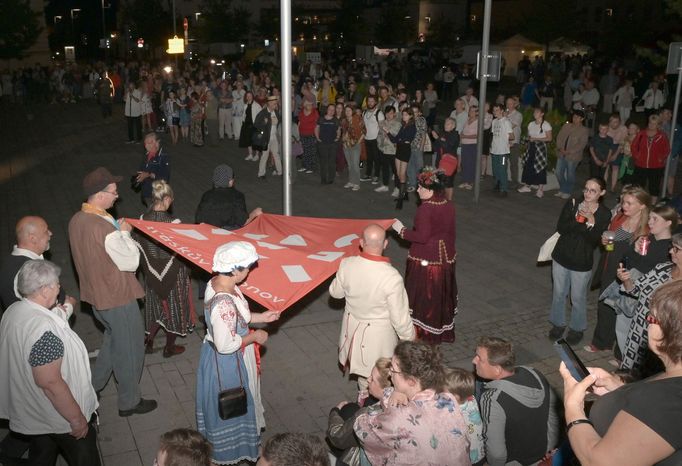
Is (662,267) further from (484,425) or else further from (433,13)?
(433,13)

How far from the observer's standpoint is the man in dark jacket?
14.5 feet

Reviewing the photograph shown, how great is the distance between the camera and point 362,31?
227ft

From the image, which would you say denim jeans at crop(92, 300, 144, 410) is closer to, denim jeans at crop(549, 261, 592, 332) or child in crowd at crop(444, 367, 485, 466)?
child in crowd at crop(444, 367, 485, 466)

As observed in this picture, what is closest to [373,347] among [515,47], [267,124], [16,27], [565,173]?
[565,173]

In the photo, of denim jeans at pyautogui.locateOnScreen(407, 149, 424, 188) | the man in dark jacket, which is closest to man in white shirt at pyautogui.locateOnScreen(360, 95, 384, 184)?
denim jeans at pyautogui.locateOnScreen(407, 149, 424, 188)

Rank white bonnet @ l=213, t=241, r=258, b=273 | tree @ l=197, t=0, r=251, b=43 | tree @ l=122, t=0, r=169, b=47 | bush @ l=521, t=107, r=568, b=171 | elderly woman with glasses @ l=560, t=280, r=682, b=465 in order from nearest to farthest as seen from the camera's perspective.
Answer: elderly woman with glasses @ l=560, t=280, r=682, b=465 < white bonnet @ l=213, t=241, r=258, b=273 < bush @ l=521, t=107, r=568, b=171 < tree @ l=122, t=0, r=169, b=47 < tree @ l=197, t=0, r=251, b=43

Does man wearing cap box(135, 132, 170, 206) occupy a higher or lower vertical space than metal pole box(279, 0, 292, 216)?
lower

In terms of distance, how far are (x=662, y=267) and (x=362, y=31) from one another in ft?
219

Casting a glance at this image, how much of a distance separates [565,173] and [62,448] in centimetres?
1273

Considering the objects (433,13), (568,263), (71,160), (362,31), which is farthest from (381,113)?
(433,13)

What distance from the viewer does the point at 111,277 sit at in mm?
5891

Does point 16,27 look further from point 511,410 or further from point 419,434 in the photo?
point 419,434

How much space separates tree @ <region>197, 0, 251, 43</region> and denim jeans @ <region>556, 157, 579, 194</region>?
60.4m

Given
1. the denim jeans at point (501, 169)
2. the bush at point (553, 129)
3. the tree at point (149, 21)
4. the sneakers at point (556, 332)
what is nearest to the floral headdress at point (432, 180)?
the sneakers at point (556, 332)
